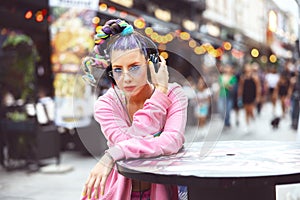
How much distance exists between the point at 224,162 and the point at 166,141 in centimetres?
26

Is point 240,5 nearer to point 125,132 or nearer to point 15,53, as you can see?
point 15,53

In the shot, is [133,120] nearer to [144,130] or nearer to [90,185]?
[144,130]

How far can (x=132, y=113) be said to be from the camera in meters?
2.15

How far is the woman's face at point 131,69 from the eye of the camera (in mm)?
2098

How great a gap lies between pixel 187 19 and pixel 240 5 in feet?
15.1

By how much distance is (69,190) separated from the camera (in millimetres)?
5070

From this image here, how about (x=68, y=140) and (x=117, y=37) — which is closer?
(x=117, y=37)

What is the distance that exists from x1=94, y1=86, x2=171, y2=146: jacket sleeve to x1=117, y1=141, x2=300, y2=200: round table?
12 centimetres

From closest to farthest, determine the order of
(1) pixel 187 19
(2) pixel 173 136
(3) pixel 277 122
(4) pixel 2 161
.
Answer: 1. (2) pixel 173 136
2. (4) pixel 2 161
3. (3) pixel 277 122
4. (1) pixel 187 19

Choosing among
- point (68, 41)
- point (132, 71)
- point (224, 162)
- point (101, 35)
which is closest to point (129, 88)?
point (132, 71)

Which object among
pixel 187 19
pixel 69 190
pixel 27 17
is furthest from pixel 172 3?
pixel 69 190

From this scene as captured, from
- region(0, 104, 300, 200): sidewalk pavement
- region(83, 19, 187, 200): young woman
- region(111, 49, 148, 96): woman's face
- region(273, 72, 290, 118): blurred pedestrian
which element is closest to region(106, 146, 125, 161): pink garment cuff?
region(83, 19, 187, 200): young woman

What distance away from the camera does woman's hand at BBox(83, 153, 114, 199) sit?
2.05m

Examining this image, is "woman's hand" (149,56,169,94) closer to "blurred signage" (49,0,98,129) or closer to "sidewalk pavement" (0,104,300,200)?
"sidewalk pavement" (0,104,300,200)
